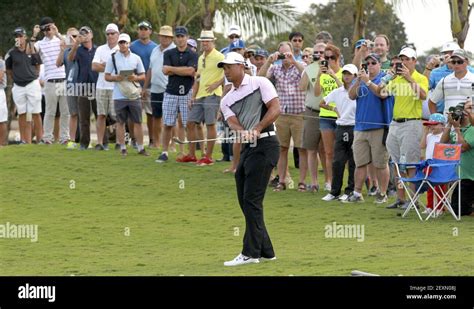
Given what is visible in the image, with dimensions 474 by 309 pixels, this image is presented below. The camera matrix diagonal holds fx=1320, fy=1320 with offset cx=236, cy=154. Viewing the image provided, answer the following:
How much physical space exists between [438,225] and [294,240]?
204 cm

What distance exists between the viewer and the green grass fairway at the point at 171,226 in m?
14.6

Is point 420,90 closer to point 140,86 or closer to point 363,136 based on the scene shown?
point 363,136

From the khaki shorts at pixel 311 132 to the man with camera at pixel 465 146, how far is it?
3201mm

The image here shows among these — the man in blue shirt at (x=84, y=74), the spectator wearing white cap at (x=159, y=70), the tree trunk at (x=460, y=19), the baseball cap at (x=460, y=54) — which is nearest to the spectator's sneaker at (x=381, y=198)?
the baseball cap at (x=460, y=54)

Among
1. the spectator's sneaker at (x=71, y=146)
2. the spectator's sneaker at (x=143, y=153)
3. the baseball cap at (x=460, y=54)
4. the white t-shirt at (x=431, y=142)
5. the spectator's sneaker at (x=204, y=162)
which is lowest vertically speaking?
the spectator's sneaker at (x=204, y=162)

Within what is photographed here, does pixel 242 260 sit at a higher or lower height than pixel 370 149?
lower

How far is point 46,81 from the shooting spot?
26.3m

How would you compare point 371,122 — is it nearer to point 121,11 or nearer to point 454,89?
point 454,89

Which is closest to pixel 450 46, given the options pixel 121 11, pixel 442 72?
pixel 442 72

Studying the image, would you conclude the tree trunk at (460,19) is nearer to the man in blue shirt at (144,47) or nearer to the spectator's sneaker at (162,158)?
the man in blue shirt at (144,47)

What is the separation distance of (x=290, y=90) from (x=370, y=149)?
2286 mm

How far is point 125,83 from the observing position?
79.8 ft
